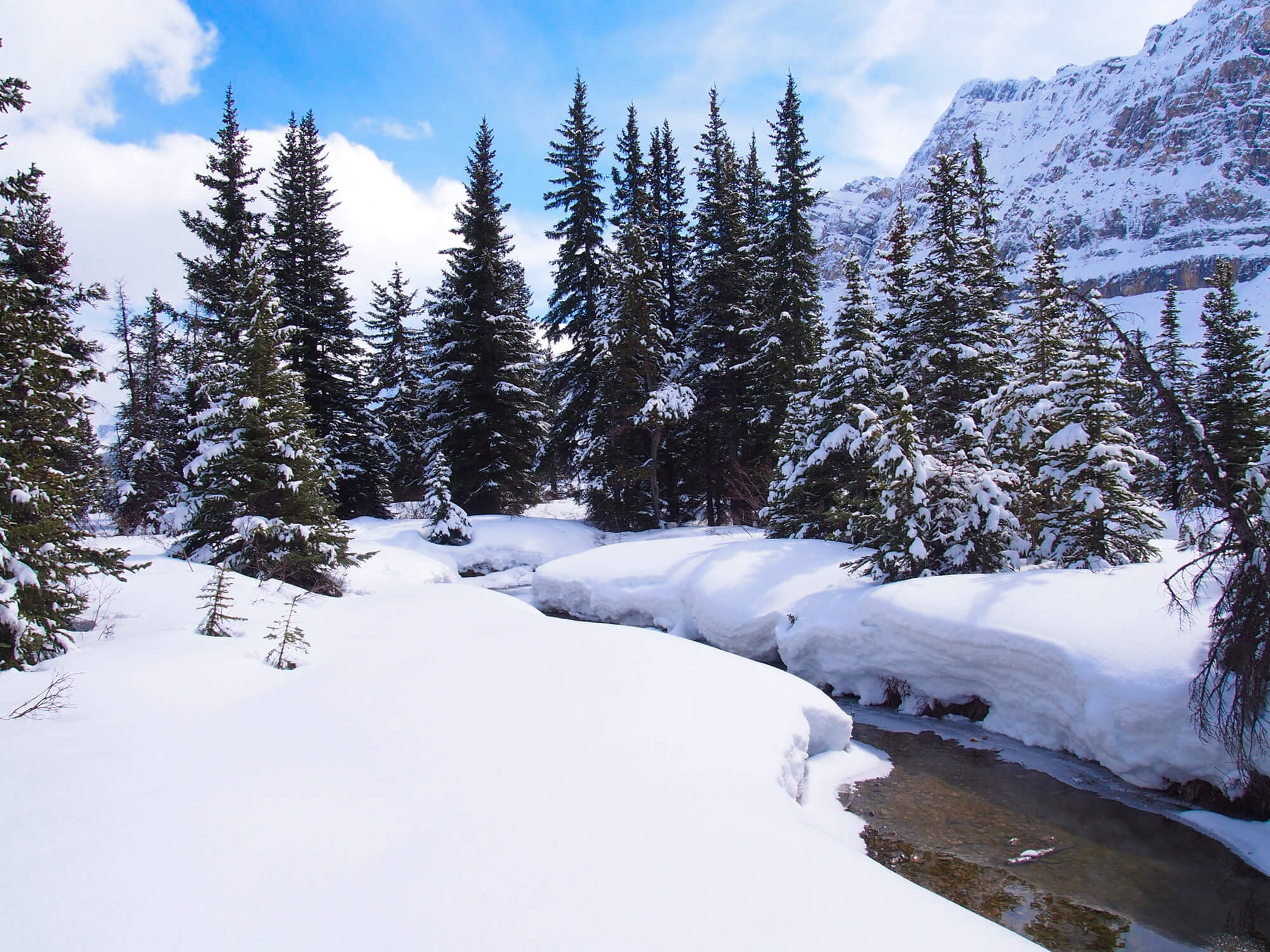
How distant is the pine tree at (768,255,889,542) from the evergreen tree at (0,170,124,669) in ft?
39.6

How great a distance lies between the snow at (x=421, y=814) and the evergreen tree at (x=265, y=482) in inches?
187

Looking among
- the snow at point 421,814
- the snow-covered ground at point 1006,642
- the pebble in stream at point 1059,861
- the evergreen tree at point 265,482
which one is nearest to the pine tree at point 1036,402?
the snow-covered ground at point 1006,642

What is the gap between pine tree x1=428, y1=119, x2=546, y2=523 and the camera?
2314 cm

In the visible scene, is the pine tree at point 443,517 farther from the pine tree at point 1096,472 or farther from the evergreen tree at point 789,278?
the pine tree at point 1096,472

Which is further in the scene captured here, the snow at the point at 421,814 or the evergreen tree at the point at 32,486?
the evergreen tree at the point at 32,486

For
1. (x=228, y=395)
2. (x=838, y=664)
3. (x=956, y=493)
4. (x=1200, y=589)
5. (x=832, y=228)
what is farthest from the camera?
(x=832, y=228)

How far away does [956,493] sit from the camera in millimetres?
10492

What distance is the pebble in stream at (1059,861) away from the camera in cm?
418

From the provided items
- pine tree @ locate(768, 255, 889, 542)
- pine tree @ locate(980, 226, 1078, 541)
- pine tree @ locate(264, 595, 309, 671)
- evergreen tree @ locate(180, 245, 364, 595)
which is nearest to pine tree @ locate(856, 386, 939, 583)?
pine tree @ locate(980, 226, 1078, 541)

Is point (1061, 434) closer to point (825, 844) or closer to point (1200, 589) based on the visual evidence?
point (1200, 589)

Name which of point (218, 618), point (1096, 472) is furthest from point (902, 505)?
point (218, 618)

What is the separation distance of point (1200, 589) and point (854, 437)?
7.32 meters

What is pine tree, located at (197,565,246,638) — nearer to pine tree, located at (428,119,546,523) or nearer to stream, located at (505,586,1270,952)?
stream, located at (505,586,1270,952)

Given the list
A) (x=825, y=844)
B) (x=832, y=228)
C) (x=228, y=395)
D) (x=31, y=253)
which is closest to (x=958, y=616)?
(x=825, y=844)
